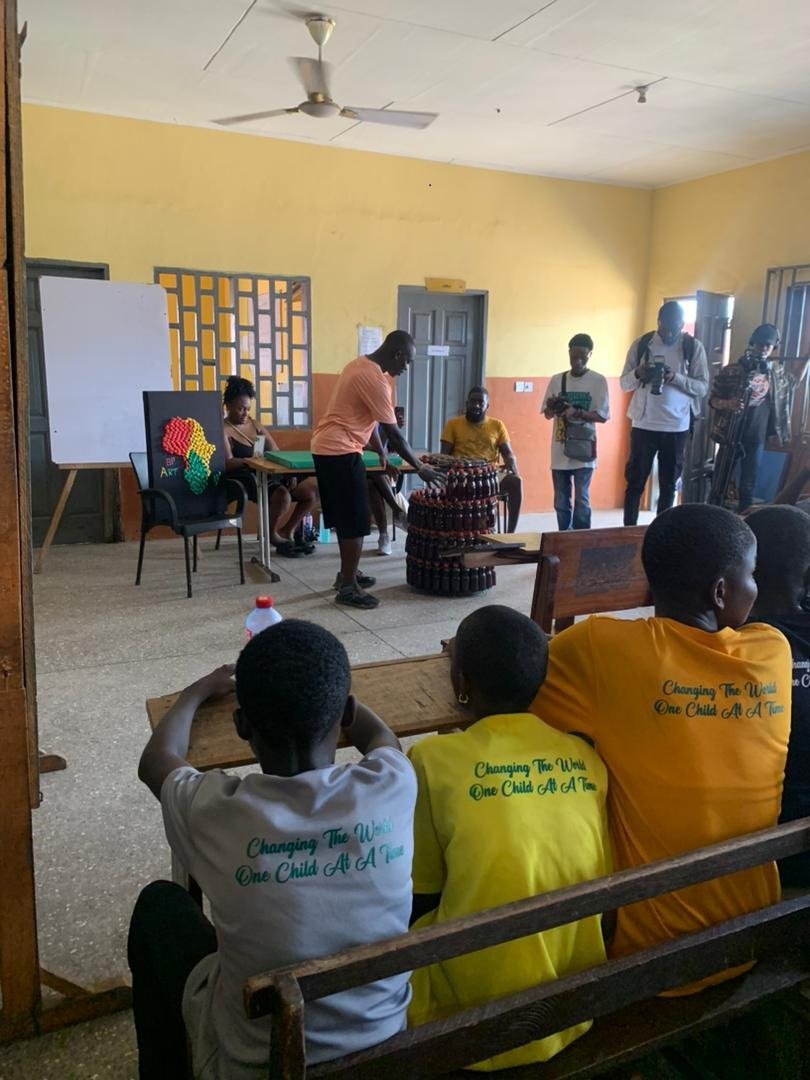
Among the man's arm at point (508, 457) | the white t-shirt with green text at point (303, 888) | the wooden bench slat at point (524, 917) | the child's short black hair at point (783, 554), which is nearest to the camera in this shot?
the wooden bench slat at point (524, 917)

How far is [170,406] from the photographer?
508 cm

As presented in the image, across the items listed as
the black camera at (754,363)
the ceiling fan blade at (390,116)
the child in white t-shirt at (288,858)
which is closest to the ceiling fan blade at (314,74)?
the ceiling fan blade at (390,116)

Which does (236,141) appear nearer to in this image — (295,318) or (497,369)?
(295,318)

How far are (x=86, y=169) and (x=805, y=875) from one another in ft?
20.7

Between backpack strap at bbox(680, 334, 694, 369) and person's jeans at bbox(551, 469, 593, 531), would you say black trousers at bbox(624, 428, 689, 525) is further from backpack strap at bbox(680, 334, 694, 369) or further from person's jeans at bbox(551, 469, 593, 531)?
backpack strap at bbox(680, 334, 694, 369)

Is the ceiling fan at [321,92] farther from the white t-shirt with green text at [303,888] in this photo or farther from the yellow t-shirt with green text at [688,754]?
the white t-shirt with green text at [303,888]

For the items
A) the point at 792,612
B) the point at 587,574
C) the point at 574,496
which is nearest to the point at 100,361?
the point at 574,496

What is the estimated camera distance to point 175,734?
1.38 meters

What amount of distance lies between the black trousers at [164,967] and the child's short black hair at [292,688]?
0.39 m

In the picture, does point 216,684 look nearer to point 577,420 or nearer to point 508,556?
point 508,556

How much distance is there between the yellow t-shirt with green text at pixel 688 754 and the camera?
1236 mm

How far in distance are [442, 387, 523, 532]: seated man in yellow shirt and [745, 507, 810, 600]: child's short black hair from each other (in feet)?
14.7

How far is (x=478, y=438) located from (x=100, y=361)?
9.24ft

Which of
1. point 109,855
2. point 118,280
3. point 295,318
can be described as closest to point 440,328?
point 295,318
